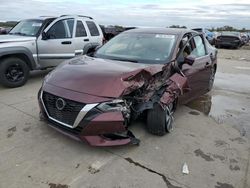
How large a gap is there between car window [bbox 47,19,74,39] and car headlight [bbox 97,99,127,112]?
15.2 ft

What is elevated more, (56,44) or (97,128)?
(56,44)

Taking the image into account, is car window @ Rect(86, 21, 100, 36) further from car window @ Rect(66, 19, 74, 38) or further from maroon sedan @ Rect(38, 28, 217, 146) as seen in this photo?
maroon sedan @ Rect(38, 28, 217, 146)

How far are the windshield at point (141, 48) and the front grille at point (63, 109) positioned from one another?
4.88ft

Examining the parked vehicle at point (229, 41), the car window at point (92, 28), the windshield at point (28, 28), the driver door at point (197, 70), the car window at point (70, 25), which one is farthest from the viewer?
the parked vehicle at point (229, 41)

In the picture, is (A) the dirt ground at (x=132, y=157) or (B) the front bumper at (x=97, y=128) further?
(B) the front bumper at (x=97, y=128)

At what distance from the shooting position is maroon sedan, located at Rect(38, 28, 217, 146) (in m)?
3.35

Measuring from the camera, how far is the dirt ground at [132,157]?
9.85 feet

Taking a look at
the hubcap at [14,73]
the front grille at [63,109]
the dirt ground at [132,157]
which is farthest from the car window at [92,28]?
the front grille at [63,109]

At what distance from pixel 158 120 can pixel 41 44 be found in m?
4.57

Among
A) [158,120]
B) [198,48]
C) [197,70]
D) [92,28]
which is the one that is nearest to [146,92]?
[158,120]

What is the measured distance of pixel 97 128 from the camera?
131 inches

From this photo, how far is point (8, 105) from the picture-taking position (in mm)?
5320

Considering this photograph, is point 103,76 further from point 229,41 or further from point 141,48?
point 229,41

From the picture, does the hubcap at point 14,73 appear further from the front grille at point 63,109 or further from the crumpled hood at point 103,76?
the front grille at point 63,109
